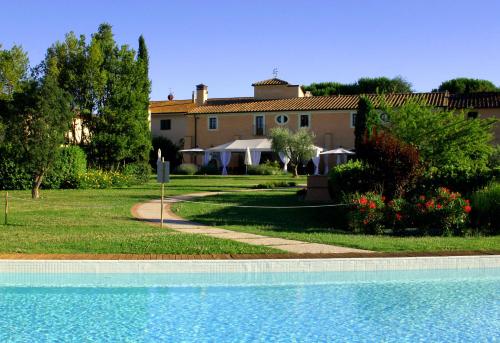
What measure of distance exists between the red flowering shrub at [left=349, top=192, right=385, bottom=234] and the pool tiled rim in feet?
11.6

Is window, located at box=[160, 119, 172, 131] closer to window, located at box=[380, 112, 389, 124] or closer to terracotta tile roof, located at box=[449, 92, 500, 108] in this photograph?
terracotta tile roof, located at box=[449, 92, 500, 108]

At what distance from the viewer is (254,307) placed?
8.55 meters

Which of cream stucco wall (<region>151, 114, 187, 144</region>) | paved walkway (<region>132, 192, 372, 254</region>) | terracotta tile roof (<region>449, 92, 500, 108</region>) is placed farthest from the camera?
cream stucco wall (<region>151, 114, 187, 144</region>)

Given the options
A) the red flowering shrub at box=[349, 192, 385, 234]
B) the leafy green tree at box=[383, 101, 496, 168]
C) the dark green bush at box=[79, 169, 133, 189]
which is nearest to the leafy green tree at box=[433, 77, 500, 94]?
the leafy green tree at box=[383, 101, 496, 168]

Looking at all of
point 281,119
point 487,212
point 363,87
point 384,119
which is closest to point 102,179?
point 384,119

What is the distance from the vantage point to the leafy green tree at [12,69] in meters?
33.1

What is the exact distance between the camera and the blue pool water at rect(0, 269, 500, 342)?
726 centimetres

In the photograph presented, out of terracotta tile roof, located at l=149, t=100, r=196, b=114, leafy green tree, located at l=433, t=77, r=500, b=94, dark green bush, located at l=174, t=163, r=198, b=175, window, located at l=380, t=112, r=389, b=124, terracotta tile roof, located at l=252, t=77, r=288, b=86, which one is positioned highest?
leafy green tree, located at l=433, t=77, r=500, b=94

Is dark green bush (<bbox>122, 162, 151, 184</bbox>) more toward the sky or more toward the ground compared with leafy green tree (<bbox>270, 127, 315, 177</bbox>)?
more toward the ground

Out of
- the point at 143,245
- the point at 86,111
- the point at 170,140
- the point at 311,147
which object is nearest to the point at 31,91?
the point at 86,111

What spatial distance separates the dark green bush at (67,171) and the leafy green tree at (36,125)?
3621 mm

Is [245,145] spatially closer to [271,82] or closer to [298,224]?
[271,82]

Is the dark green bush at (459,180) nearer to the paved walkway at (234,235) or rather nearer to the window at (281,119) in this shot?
the paved walkway at (234,235)

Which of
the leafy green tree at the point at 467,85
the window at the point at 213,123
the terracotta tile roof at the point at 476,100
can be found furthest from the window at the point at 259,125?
the leafy green tree at the point at 467,85
